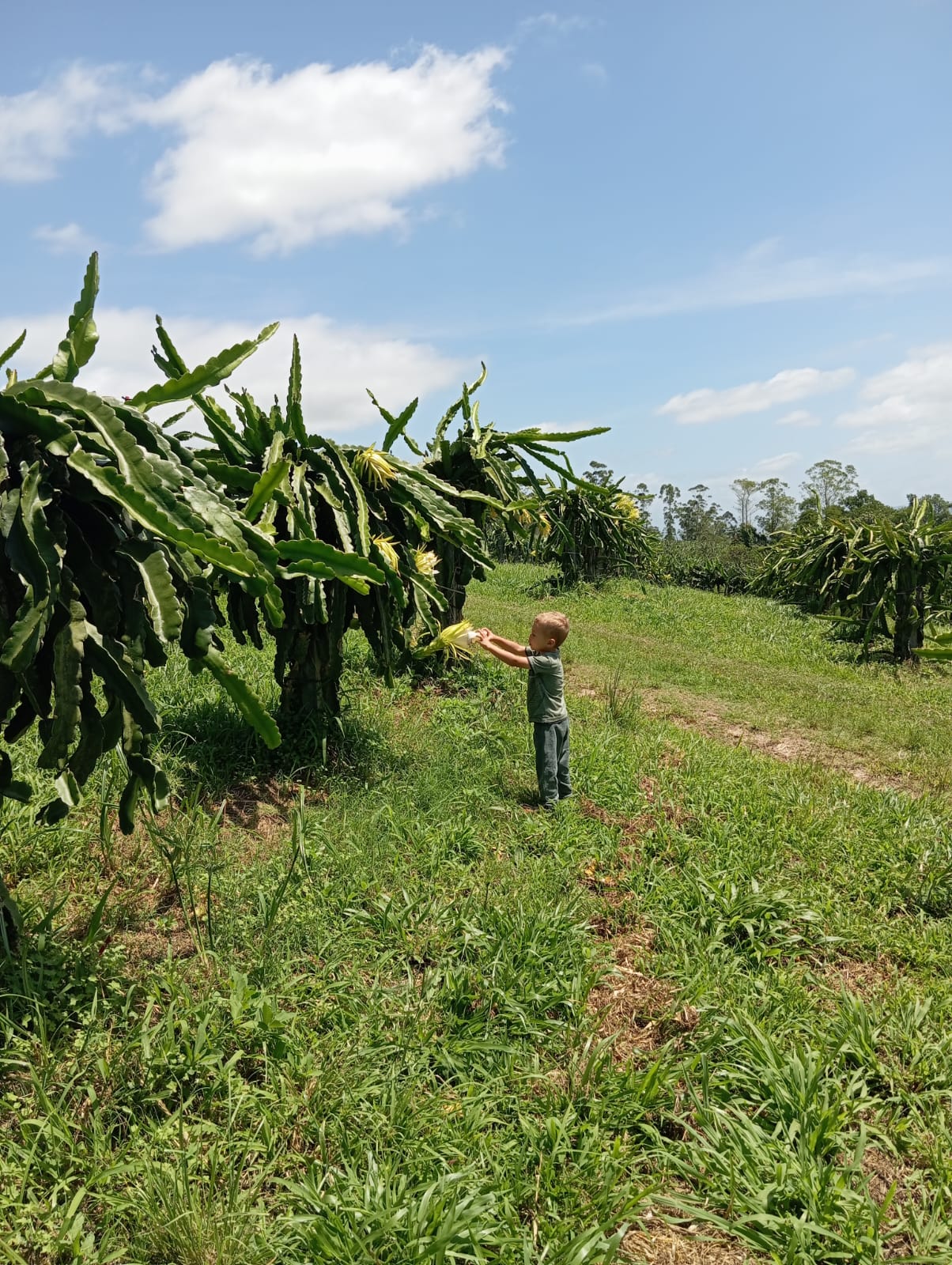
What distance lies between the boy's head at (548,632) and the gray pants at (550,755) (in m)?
0.48

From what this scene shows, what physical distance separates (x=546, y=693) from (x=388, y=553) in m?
1.34

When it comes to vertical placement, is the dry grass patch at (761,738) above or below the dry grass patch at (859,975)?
above

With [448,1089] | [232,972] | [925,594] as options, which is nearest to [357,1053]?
[448,1089]

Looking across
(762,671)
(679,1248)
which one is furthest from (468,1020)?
(762,671)

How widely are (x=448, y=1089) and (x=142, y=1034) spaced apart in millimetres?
1056

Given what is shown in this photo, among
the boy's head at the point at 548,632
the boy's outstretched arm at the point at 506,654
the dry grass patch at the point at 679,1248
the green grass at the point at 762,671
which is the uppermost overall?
the boy's head at the point at 548,632

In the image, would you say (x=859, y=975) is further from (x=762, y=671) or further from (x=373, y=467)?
(x=762, y=671)

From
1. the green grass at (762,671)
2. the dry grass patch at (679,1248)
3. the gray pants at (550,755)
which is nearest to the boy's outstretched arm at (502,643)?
the gray pants at (550,755)

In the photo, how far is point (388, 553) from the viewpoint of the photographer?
531 cm

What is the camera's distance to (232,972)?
312cm

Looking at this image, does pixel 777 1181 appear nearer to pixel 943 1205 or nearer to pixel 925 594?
pixel 943 1205

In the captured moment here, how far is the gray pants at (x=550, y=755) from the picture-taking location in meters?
5.17

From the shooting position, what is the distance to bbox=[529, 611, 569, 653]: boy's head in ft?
17.1

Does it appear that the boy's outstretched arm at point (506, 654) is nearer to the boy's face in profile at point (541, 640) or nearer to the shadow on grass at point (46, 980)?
the boy's face in profile at point (541, 640)
